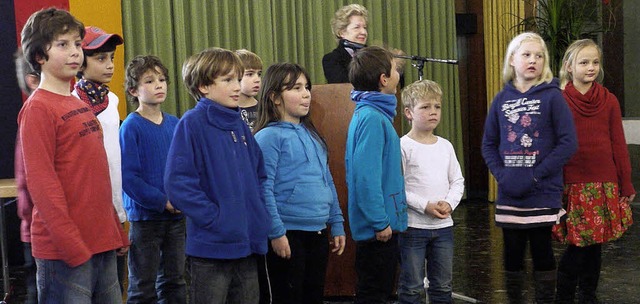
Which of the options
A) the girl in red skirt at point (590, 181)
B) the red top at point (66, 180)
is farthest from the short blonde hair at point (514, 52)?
the red top at point (66, 180)

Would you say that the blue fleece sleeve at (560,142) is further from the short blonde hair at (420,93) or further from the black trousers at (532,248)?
the short blonde hair at (420,93)

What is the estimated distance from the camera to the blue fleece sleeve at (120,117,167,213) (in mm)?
2779

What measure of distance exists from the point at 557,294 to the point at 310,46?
3205mm

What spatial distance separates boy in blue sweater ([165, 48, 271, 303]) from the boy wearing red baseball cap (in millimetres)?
453

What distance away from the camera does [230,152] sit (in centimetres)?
223

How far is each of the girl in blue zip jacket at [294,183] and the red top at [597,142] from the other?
1.13 metres

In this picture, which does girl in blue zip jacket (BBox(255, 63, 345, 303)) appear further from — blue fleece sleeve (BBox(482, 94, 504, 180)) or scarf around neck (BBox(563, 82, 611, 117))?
scarf around neck (BBox(563, 82, 611, 117))

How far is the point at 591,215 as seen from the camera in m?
3.17

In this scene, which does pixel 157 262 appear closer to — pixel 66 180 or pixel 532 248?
pixel 66 180

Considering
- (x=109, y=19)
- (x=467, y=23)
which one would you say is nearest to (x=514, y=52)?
(x=109, y=19)

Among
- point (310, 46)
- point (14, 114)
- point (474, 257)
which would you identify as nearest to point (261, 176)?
point (474, 257)

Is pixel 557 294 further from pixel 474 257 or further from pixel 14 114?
pixel 14 114

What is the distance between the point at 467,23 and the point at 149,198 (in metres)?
4.63

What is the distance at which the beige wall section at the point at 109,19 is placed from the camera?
492cm
